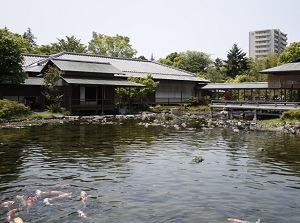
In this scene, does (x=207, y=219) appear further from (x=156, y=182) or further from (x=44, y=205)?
(x=44, y=205)

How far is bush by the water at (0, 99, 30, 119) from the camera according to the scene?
33278 mm

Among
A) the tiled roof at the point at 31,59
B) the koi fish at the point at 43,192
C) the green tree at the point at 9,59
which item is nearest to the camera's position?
the koi fish at the point at 43,192

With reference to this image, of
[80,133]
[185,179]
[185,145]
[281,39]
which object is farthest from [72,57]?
[281,39]

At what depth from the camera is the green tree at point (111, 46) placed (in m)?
82.1

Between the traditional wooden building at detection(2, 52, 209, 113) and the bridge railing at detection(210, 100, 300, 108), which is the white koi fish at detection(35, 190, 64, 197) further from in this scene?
the traditional wooden building at detection(2, 52, 209, 113)

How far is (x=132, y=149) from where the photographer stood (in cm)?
1909

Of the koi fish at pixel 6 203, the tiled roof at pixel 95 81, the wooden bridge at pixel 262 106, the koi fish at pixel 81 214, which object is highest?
the tiled roof at pixel 95 81

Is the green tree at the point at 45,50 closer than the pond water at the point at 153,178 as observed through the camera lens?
No

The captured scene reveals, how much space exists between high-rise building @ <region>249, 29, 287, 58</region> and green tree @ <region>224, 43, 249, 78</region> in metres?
72.0

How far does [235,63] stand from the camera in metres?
88.7

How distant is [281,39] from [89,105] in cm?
15031

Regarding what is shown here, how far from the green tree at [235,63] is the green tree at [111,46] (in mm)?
25706

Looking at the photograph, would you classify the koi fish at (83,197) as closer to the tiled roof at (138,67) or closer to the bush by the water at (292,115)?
the bush by the water at (292,115)

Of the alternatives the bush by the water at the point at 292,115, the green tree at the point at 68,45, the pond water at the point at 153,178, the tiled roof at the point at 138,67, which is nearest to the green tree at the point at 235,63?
the tiled roof at the point at 138,67
